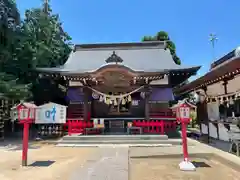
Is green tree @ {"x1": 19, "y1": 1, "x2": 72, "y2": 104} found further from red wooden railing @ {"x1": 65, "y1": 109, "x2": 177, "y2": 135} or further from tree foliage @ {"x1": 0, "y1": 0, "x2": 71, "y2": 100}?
red wooden railing @ {"x1": 65, "y1": 109, "x2": 177, "y2": 135}

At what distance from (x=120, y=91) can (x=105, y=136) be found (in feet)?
11.3

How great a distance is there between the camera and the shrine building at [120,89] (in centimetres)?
1010

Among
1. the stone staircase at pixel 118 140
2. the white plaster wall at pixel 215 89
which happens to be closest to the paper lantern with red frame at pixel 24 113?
the stone staircase at pixel 118 140

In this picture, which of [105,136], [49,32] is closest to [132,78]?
[105,136]

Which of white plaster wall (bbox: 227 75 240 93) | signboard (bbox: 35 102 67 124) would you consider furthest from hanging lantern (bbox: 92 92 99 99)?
white plaster wall (bbox: 227 75 240 93)

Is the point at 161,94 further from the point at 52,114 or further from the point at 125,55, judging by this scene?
the point at 52,114

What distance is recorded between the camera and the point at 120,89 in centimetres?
1166

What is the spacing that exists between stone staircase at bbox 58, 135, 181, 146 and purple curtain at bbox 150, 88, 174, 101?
313 cm

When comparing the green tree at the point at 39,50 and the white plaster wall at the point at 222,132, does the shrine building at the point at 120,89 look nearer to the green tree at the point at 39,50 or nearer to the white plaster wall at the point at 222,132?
the green tree at the point at 39,50

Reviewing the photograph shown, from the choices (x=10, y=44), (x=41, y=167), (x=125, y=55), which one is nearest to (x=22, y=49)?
(x=10, y=44)

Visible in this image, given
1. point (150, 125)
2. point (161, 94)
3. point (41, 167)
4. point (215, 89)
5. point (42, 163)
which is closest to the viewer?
point (41, 167)

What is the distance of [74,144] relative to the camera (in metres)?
8.52

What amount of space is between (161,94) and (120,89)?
2.40 metres

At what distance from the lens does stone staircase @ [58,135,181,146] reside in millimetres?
8477
